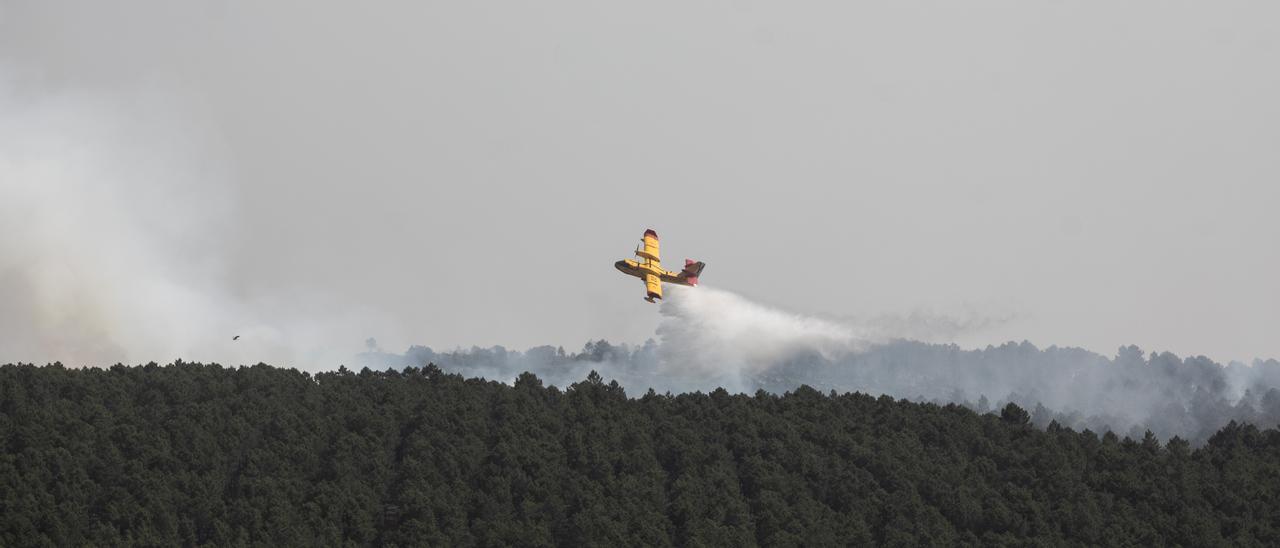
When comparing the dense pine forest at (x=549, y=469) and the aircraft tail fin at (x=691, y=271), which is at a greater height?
the aircraft tail fin at (x=691, y=271)

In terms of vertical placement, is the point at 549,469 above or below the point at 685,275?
below

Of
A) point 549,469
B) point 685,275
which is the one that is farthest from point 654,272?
point 549,469

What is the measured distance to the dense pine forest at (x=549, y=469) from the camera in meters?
116

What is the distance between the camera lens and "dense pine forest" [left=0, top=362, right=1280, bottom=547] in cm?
11631

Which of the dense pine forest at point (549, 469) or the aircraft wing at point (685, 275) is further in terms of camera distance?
the aircraft wing at point (685, 275)

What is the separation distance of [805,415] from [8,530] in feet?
183

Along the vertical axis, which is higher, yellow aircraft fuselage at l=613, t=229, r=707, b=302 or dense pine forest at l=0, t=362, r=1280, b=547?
yellow aircraft fuselage at l=613, t=229, r=707, b=302

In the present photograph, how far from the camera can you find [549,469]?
124750 millimetres

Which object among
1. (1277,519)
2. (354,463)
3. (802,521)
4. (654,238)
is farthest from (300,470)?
(1277,519)

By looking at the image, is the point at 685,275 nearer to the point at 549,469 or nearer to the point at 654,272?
the point at 654,272

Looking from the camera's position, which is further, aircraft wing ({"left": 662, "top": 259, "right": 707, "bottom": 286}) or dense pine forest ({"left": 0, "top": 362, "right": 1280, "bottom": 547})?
aircraft wing ({"left": 662, "top": 259, "right": 707, "bottom": 286})

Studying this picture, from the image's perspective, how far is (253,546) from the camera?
112250 mm

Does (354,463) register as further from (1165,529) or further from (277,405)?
(1165,529)

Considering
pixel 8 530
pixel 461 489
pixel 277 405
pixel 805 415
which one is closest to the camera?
pixel 8 530
